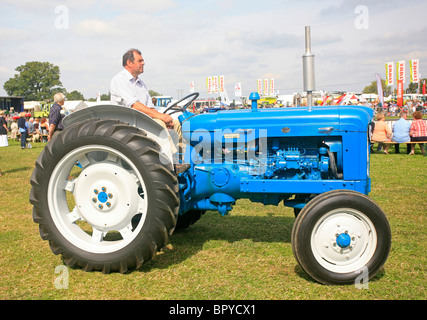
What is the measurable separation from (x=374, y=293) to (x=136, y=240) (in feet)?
6.52

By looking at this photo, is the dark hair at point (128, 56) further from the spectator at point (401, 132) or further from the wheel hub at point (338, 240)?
the spectator at point (401, 132)

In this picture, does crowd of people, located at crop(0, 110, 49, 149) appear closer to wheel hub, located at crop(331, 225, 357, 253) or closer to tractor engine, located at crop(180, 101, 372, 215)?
tractor engine, located at crop(180, 101, 372, 215)

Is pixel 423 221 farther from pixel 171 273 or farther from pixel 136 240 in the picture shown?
pixel 136 240

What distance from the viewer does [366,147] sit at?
12.1 feet

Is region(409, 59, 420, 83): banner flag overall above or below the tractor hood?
above

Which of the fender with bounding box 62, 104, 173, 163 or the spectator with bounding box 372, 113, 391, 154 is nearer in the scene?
the fender with bounding box 62, 104, 173, 163

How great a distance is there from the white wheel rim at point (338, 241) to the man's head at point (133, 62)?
7.93 feet

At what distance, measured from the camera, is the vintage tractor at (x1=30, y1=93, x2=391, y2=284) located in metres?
3.31

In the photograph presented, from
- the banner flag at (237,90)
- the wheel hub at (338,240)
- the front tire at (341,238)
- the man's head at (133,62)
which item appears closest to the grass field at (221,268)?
the front tire at (341,238)

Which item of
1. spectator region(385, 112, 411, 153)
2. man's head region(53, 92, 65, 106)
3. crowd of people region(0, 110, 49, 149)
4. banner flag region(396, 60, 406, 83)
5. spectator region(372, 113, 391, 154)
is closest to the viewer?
man's head region(53, 92, 65, 106)

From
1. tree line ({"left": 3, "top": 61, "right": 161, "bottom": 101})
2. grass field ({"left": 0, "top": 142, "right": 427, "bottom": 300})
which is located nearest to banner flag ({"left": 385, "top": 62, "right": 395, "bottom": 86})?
grass field ({"left": 0, "top": 142, "right": 427, "bottom": 300})

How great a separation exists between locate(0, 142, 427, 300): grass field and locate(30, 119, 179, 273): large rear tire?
0.79ft

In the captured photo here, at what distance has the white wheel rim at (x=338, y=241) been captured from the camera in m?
3.31

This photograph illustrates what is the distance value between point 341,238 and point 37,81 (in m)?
77.3
